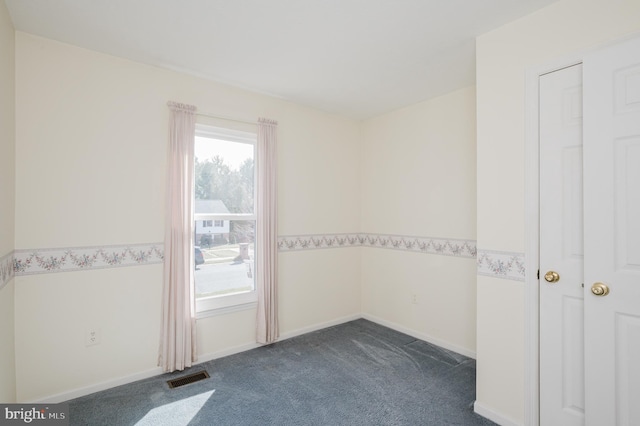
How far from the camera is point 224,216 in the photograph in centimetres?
312

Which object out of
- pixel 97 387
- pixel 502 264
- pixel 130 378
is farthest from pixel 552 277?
pixel 97 387

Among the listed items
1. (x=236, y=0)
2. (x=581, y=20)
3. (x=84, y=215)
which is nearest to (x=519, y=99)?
(x=581, y=20)

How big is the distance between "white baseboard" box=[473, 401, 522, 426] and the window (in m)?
2.12

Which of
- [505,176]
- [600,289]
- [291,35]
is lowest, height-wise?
[600,289]

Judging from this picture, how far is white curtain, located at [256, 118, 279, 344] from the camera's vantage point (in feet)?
10.7

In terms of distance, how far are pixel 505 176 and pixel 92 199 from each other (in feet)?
9.82

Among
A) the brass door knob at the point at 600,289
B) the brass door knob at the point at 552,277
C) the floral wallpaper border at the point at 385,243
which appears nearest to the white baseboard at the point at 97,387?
the floral wallpaper border at the point at 385,243

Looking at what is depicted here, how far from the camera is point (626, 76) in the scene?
64.5 inches

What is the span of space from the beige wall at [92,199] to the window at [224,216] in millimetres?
227

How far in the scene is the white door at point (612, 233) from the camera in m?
1.61

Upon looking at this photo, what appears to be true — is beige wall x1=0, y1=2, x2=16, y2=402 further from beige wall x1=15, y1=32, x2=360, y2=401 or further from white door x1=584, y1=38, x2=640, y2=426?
white door x1=584, y1=38, x2=640, y2=426

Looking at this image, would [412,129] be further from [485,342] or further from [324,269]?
[485,342]

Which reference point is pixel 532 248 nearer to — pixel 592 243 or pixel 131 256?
pixel 592 243

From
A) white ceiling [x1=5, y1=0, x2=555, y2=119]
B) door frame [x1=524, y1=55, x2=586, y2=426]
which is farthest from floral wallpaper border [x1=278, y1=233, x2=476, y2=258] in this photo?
white ceiling [x1=5, y1=0, x2=555, y2=119]
